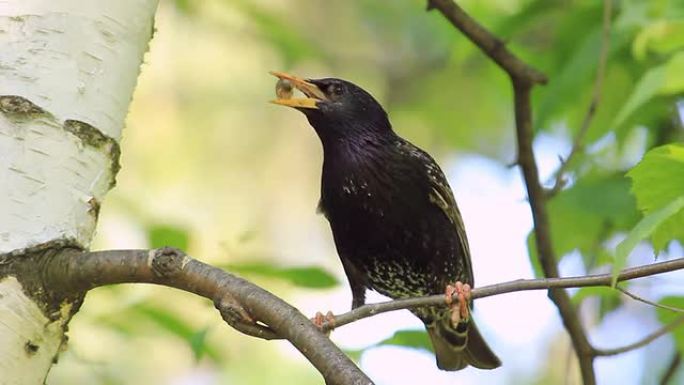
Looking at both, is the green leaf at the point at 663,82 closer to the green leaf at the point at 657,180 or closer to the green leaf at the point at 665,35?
the green leaf at the point at 665,35

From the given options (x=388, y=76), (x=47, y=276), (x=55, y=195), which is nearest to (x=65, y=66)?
(x=55, y=195)

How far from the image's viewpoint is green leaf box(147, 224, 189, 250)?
346 centimetres

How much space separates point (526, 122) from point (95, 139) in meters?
1.76

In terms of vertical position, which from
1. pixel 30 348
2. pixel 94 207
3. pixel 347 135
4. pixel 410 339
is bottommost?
pixel 30 348

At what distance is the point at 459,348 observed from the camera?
4762 mm

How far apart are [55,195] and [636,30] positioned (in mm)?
2090

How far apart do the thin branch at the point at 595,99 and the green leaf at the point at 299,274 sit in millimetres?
912

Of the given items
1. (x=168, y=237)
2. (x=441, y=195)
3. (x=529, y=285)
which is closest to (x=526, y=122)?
(x=441, y=195)

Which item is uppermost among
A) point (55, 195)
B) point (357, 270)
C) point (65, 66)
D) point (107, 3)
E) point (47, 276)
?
point (357, 270)

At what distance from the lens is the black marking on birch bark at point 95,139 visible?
2387mm

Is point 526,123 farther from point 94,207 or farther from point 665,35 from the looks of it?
point 94,207

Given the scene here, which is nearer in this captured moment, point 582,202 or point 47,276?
point 47,276

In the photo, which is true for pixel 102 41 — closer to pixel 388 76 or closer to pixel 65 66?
pixel 65 66

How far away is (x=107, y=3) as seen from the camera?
98.7 inches
